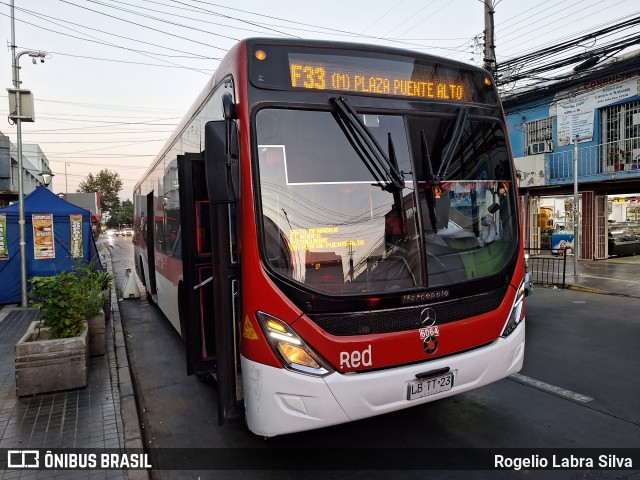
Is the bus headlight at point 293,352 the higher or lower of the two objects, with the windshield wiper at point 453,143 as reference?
lower

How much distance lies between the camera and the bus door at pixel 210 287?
3.28 metres

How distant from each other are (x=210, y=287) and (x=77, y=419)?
1961mm

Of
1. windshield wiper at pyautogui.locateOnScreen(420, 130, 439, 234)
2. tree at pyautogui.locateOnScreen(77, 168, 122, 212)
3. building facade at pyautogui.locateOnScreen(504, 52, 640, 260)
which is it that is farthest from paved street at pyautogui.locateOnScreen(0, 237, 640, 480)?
tree at pyautogui.locateOnScreen(77, 168, 122, 212)

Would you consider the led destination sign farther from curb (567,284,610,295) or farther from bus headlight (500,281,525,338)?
curb (567,284,610,295)

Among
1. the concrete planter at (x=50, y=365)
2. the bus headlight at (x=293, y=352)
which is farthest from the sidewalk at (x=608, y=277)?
the concrete planter at (x=50, y=365)

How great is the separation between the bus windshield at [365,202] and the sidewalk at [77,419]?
2284 millimetres

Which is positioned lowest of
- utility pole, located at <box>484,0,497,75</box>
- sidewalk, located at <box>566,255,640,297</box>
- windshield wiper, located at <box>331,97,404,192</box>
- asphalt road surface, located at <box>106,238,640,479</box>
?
asphalt road surface, located at <box>106,238,640,479</box>

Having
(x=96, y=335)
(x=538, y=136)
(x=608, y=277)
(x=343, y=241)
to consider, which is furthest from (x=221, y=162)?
(x=538, y=136)

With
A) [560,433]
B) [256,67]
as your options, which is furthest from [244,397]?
[560,433]

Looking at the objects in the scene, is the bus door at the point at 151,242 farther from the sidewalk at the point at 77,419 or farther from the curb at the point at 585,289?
the curb at the point at 585,289

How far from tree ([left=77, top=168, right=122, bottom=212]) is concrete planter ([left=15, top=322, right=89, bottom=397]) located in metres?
90.2

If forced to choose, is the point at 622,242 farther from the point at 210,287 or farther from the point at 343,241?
the point at 210,287

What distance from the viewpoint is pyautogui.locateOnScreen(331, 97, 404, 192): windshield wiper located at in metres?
3.36

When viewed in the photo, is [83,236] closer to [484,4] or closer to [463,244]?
[463,244]
